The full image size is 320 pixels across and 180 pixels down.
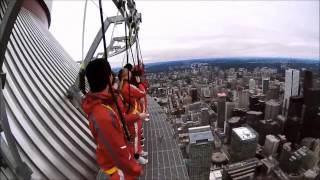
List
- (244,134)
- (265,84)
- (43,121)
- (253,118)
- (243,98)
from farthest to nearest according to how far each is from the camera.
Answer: (265,84), (243,98), (253,118), (244,134), (43,121)

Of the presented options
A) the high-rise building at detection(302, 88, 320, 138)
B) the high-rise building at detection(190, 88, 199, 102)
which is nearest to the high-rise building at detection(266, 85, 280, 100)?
the high-rise building at detection(302, 88, 320, 138)

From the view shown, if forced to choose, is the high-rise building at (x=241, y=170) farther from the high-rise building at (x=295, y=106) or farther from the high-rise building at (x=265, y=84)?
the high-rise building at (x=265, y=84)

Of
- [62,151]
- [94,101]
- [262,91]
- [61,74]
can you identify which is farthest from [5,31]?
[262,91]

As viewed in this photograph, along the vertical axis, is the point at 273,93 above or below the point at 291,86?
below

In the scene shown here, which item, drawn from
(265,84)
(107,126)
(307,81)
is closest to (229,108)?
(265,84)

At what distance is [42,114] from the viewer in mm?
4195

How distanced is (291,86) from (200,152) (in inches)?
1011

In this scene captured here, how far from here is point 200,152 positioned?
2036cm

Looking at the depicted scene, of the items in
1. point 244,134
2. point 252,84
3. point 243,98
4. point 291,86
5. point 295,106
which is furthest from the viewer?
point 252,84

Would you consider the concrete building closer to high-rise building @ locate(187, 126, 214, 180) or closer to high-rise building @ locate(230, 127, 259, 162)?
high-rise building @ locate(230, 127, 259, 162)

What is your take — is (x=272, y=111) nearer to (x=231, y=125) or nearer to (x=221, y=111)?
(x=221, y=111)

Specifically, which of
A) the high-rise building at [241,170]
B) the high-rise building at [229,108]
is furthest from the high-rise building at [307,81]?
the high-rise building at [241,170]

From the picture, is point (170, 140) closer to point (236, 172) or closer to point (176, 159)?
point (176, 159)

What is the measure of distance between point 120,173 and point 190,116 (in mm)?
28894
